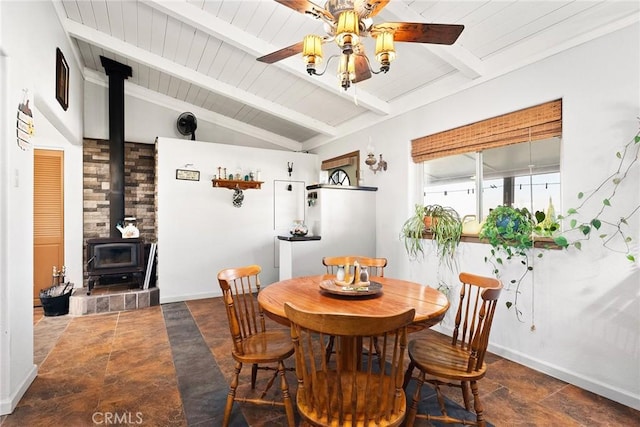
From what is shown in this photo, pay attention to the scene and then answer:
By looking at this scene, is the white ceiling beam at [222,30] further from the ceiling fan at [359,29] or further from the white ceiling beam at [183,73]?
the ceiling fan at [359,29]

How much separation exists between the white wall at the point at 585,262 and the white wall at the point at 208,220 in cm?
331

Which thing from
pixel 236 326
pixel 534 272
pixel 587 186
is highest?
pixel 587 186

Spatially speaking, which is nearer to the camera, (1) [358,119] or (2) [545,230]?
(2) [545,230]

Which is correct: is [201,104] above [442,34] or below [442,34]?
above

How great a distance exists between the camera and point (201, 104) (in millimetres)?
5562

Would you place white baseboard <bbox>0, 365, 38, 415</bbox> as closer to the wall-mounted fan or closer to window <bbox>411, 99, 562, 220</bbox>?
the wall-mounted fan

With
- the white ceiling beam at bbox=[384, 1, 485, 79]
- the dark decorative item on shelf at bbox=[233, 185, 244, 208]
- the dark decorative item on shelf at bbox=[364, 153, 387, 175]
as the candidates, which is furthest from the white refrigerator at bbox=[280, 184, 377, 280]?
the white ceiling beam at bbox=[384, 1, 485, 79]

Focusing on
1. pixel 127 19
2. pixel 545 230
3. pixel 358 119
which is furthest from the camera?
pixel 358 119

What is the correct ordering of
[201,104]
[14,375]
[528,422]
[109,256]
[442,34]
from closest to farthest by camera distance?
[442,34], [528,422], [14,375], [109,256], [201,104]

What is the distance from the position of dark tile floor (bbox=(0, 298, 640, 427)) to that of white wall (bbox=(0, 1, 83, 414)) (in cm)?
29

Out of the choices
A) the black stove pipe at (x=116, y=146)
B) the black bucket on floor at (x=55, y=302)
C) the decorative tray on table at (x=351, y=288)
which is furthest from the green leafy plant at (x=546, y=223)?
the black bucket on floor at (x=55, y=302)

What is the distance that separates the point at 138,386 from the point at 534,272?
125 inches

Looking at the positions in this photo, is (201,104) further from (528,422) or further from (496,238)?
(528,422)

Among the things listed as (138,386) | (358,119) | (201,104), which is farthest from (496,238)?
(201,104)
